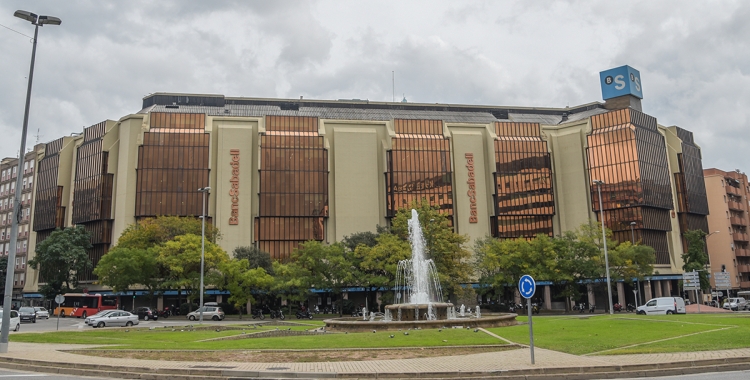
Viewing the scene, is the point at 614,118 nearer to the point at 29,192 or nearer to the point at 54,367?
the point at 54,367

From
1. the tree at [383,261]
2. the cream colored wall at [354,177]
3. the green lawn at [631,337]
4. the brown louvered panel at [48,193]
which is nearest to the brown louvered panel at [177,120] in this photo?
the cream colored wall at [354,177]

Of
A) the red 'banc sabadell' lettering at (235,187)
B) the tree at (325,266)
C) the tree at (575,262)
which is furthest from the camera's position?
the red 'banc sabadell' lettering at (235,187)

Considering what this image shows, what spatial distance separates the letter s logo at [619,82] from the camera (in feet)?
318

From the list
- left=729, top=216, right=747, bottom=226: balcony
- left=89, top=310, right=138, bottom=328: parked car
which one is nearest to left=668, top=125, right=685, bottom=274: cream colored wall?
left=729, top=216, right=747, bottom=226: balcony

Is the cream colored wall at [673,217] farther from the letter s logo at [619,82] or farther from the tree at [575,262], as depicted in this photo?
the tree at [575,262]

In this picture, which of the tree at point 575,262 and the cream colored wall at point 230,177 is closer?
the tree at point 575,262

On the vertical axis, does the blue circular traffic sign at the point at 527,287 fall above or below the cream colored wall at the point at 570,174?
below

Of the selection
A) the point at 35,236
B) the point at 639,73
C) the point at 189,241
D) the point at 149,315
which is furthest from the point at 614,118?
the point at 35,236

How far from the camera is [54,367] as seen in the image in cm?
1791

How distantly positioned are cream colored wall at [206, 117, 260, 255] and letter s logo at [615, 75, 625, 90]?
57707mm

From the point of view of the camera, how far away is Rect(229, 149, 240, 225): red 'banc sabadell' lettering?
82.4 m

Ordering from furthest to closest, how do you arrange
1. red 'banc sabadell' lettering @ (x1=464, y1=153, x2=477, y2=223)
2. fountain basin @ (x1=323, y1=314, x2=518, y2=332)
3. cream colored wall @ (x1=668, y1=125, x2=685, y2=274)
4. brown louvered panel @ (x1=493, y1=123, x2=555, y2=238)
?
brown louvered panel @ (x1=493, y1=123, x2=555, y2=238) → red 'banc sabadell' lettering @ (x1=464, y1=153, x2=477, y2=223) → cream colored wall @ (x1=668, y1=125, x2=685, y2=274) → fountain basin @ (x1=323, y1=314, x2=518, y2=332)

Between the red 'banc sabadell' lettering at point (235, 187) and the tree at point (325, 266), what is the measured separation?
20.0 metres

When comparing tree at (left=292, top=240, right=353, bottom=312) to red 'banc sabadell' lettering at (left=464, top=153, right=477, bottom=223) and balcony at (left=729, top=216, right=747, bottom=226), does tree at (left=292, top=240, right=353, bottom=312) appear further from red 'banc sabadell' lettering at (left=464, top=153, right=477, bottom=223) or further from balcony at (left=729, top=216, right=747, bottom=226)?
balcony at (left=729, top=216, right=747, bottom=226)
